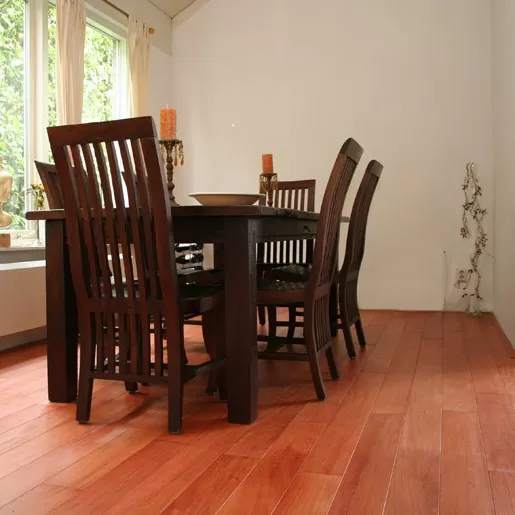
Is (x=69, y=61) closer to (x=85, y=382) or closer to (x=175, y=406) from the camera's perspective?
(x=85, y=382)

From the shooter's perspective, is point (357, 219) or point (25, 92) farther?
point (25, 92)

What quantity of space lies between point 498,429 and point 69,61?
375cm

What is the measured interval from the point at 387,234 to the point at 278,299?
301 cm

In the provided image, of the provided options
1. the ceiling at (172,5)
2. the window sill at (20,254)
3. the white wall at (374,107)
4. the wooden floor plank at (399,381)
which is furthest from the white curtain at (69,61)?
the wooden floor plank at (399,381)

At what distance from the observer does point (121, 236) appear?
1921 mm

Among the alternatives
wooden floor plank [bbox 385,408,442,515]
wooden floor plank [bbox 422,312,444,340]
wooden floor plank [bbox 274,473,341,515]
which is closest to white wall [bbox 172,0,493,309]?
wooden floor plank [bbox 422,312,444,340]

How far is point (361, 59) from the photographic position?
519cm

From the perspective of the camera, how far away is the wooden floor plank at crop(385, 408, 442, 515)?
1.38 meters

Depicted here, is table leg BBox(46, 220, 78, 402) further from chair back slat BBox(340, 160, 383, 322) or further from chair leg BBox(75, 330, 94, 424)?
chair back slat BBox(340, 160, 383, 322)

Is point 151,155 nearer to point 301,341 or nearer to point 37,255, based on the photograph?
point 301,341

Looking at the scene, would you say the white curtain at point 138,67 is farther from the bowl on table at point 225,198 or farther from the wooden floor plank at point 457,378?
the wooden floor plank at point 457,378

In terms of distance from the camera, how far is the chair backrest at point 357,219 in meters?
3.07

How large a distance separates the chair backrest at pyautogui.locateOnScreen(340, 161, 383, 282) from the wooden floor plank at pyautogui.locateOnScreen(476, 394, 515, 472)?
1047 mm

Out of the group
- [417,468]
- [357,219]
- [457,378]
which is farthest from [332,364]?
[417,468]
